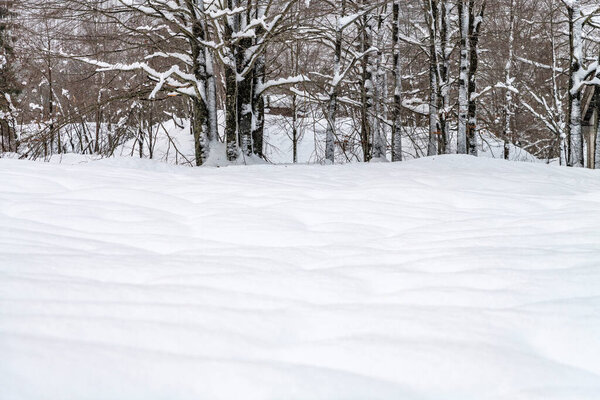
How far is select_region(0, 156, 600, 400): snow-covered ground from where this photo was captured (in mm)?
1020

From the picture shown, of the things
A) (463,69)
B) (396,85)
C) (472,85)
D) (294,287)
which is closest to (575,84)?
(472,85)

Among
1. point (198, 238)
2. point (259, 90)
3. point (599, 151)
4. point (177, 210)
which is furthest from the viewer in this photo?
point (599, 151)

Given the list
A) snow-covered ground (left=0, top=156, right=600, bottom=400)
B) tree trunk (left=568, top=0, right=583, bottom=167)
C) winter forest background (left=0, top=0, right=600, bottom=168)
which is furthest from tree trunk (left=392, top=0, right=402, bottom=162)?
snow-covered ground (left=0, top=156, right=600, bottom=400)

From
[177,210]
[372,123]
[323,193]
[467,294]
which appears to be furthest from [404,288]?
[372,123]

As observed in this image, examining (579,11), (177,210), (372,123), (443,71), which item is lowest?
(177,210)

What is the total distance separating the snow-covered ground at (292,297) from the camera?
102 centimetres

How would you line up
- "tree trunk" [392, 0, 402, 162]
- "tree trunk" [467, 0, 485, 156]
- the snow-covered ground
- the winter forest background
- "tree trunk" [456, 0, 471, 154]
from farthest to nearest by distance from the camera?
"tree trunk" [467, 0, 485, 156] < "tree trunk" [456, 0, 471, 154] < "tree trunk" [392, 0, 402, 162] < the winter forest background < the snow-covered ground

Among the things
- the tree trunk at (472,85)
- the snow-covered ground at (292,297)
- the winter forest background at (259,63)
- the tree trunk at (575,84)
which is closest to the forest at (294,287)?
the snow-covered ground at (292,297)

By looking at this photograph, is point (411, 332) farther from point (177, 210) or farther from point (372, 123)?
point (372, 123)

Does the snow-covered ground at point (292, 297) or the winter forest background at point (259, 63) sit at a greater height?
the winter forest background at point (259, 63)

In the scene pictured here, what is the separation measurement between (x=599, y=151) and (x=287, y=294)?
11.4m

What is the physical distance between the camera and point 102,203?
277cm

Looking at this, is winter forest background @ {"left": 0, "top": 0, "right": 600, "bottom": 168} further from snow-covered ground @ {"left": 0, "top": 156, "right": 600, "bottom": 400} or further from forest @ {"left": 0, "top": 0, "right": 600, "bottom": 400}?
snow-covered ground @ {"left": 0, "top": 156, "right": 600, "bottom": 400}

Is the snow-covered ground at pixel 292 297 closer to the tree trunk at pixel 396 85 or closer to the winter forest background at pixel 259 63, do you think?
the winter forest background at pixel 259 63
